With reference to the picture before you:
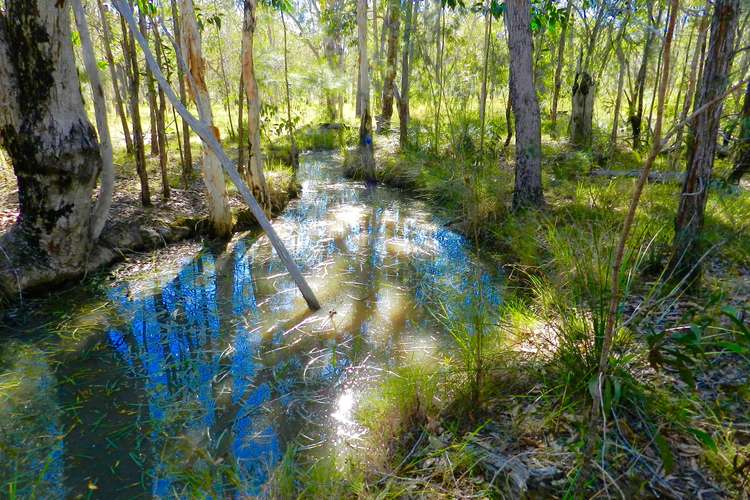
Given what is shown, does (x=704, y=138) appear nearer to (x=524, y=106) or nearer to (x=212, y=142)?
(x=524, y=106)

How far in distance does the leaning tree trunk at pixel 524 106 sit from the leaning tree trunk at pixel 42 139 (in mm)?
4508

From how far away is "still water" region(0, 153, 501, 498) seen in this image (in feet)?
8.13

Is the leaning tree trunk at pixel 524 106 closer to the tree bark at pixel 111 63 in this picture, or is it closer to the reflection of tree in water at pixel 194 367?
the reflection of tree in water at pixel 194 367

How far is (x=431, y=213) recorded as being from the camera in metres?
7.30

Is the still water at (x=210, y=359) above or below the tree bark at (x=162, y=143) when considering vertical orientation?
below

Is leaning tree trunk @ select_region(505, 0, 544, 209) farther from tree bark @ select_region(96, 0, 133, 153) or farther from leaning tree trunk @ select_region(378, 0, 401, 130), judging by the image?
tree bark @ select_region(96, 0, 133, 153)

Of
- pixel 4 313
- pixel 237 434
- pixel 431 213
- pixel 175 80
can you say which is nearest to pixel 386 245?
pixel 431 213

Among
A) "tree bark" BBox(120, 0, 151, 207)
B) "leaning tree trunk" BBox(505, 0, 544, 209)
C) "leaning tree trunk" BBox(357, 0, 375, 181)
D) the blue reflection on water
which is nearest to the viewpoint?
the blue reflection on water

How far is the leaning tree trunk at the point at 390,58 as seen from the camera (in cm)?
990

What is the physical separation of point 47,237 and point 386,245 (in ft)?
11.9

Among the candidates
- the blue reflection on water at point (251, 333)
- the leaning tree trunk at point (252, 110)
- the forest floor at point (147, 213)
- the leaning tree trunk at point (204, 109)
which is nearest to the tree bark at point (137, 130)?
the forest floor at point (147, 213)

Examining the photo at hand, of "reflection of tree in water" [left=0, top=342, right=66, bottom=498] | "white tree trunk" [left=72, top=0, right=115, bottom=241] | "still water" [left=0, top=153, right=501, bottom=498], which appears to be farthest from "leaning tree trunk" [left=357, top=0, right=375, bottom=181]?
"reflection of tree in water" [left=0, top=342, right=66, bottom=498]

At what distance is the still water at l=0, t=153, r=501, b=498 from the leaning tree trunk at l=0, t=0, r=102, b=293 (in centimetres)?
51

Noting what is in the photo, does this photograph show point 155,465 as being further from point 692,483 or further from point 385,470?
point 692,483
